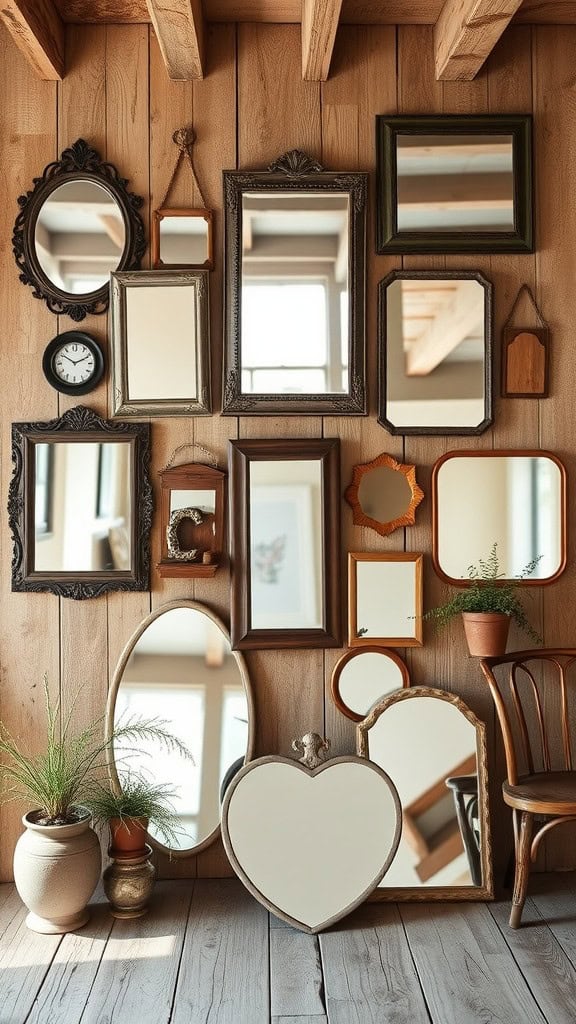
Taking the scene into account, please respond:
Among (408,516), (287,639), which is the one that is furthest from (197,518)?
(408,516)

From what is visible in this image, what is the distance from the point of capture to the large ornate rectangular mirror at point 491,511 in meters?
2.75

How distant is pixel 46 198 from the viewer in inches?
107

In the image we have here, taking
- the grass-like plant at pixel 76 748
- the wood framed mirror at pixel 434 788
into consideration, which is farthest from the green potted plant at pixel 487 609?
the grass-like plant at pixel 76 748

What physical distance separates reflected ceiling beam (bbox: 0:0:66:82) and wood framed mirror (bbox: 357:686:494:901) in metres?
2.12

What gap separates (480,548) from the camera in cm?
275

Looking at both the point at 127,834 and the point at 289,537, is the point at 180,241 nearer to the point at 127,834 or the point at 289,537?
the point at 289,537

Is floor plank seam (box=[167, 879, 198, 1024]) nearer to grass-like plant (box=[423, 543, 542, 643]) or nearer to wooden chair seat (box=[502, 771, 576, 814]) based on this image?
wooden chair seat (box=[502, 771, 576, 814])

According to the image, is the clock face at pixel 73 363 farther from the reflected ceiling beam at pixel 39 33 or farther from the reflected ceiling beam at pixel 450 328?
the reflected ceiling beam at pixel 450 328

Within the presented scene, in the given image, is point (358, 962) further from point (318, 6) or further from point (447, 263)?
point (318, 6)

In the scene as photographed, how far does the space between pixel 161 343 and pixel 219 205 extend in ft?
1.52

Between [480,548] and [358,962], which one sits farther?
[480,548]

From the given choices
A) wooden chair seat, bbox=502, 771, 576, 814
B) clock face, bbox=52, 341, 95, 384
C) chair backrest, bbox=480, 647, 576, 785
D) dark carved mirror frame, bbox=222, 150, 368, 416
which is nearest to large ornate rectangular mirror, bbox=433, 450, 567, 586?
chair backrest, bbox=480, 647, 576, 785

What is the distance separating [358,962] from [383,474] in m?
→ 1.34

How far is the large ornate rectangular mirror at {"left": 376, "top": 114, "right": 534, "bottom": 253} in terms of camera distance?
2725mm
